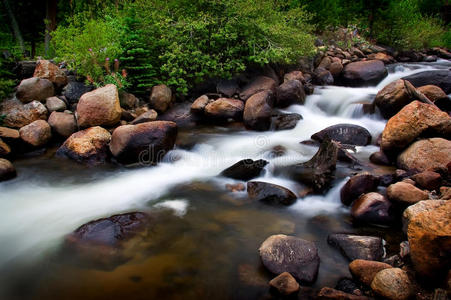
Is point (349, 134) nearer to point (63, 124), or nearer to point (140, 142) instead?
point (140, 142)

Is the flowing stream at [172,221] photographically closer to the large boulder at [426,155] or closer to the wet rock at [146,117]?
the large boulder at [426,155]

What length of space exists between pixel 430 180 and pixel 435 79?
6.08 metres

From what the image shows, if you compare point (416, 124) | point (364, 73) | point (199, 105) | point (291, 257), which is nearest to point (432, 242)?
point (291, 257)

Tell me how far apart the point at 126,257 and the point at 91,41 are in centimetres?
696

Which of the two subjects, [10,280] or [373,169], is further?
[373,169]

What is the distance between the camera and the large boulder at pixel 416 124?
18.4ft

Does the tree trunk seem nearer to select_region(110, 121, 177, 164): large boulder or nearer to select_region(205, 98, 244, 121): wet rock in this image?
select_region(205, 98, 244, 121): wet rock

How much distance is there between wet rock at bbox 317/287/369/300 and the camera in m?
2.96

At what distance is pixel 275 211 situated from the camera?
15.9 feet

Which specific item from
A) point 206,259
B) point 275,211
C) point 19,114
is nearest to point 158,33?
point 19,114

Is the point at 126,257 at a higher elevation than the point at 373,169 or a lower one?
lower

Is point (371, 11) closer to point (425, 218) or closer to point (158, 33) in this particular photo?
point (158, 33)

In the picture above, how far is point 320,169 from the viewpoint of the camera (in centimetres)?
556

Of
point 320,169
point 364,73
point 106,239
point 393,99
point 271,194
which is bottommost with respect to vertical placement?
point 106,239
